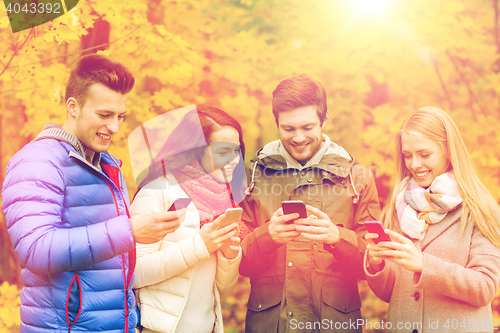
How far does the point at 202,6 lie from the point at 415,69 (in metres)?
2.32

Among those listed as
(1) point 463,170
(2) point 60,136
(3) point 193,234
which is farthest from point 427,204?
(2) point 60,136

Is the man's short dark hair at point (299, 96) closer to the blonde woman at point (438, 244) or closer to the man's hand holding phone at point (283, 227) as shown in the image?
the blonde woman at point (438, 244)

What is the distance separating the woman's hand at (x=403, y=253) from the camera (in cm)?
219

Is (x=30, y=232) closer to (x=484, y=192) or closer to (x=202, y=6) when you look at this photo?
(x=484, y=192)

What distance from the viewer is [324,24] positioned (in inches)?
165

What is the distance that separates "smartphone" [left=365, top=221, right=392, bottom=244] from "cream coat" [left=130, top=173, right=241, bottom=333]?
851 mm

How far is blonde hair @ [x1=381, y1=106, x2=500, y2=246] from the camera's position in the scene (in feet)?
7.69

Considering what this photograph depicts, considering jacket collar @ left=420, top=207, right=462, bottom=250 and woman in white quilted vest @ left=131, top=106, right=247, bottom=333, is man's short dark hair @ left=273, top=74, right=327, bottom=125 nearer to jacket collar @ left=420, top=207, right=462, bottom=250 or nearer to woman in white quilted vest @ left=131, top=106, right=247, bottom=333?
woman in white quilted vest @ left=131, top=106, right=247, bottom=333

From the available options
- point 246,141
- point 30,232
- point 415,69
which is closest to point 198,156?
point 30,232

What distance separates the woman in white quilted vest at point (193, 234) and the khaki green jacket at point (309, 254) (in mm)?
188

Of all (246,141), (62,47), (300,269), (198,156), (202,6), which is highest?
(202,6)

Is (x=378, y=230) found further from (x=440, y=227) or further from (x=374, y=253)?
(x=440, y=227)

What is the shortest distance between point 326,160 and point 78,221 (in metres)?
1.64

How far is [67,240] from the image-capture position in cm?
173
